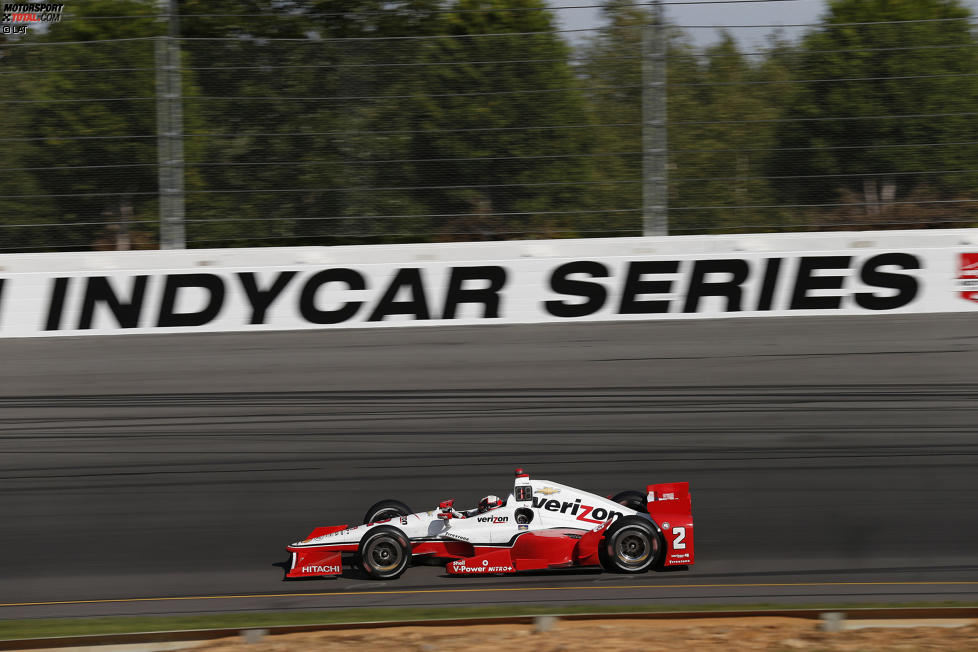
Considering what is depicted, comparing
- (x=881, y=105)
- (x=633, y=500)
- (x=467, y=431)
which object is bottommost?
(x=633, y=500)

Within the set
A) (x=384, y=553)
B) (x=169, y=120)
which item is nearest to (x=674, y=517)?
(x=384, y=553)

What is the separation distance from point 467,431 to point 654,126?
2545 mm

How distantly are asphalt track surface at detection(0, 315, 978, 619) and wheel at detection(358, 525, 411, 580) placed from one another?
22.3 inches

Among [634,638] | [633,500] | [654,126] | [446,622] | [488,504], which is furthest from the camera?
[654,126]

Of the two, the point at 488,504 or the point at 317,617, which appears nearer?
the point at 317,617

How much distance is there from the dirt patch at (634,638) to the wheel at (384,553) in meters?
0.98

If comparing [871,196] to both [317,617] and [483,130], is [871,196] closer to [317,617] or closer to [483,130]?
[483,130]

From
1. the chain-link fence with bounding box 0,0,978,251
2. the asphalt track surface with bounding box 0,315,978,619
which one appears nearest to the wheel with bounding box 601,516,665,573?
the asphalt track surface with bounding box 0,315,978,619

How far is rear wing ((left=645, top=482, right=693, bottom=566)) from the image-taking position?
7.18 m

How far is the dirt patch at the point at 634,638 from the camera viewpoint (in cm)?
580

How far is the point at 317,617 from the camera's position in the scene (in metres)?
6.54

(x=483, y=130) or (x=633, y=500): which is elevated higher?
(x=483, y=130)

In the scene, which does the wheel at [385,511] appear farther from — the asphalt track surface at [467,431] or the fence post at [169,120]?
the fence post at [169,120]

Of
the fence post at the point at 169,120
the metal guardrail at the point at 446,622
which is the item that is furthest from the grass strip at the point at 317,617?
the fence post at the point at 169,120
